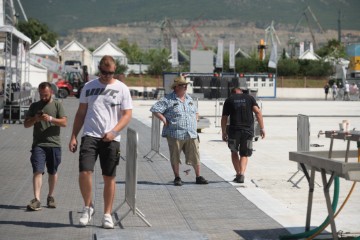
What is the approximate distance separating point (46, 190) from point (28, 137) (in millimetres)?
11643

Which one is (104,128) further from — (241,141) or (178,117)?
(241,141)

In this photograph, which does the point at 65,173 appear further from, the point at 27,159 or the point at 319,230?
the point at 319,230

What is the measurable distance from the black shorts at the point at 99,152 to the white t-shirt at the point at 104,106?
0.08 meters

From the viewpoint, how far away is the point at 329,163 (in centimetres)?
853

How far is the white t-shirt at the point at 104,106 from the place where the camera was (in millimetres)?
9875

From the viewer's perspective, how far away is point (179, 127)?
1370 centimetres

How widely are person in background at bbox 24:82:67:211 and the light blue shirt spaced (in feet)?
9.06

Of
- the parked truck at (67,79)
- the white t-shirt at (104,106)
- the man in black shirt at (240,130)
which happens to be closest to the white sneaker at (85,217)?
the white t-shirt at (104,106)

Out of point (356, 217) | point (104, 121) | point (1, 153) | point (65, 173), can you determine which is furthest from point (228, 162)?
point (104, 121)

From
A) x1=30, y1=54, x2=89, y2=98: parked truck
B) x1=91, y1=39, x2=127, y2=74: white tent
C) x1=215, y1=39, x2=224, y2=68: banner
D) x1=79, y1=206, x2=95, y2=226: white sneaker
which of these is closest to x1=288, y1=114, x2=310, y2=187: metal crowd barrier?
x1=79, y1=206, x2=95, y2=226: white sneaker

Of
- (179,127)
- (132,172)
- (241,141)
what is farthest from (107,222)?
(241,141)

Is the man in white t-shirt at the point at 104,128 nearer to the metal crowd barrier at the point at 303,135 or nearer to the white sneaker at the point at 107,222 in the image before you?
the white sneaker at the point at 107,222

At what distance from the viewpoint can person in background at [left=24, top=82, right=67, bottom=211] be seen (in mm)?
11102

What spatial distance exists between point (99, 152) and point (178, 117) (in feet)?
12.8
